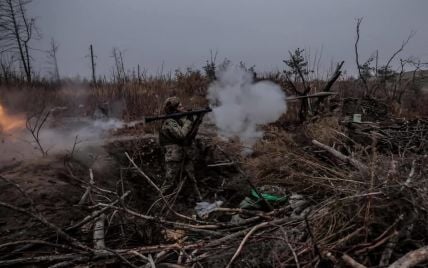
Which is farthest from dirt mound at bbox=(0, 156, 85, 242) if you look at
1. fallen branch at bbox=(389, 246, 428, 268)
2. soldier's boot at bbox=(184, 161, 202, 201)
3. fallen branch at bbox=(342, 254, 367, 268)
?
fallen branch at bbox=(389, 246, 428, 268)

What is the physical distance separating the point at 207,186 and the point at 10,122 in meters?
8.47

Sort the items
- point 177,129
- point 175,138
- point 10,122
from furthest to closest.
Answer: point 10,122
point 175,138
point 177,129

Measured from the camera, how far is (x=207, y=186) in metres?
7.51

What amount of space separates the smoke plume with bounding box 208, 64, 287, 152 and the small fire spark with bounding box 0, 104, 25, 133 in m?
6.83

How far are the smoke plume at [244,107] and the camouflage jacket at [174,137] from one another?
262 cm

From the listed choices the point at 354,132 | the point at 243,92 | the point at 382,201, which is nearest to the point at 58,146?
the point at 243,92

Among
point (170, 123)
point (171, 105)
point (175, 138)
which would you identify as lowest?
point (175, 138)

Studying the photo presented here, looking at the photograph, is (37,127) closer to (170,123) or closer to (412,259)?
(170,123)

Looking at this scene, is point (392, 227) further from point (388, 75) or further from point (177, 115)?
point (388, 75)

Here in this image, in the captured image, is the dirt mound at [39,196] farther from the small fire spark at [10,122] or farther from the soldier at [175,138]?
the small fire spark at [10,122]

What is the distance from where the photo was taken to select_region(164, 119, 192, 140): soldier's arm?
657cm

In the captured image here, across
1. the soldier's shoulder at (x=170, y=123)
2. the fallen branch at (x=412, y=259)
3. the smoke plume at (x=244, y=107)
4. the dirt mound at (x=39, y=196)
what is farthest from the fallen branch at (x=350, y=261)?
the smoke plume at (x=244, y=107)

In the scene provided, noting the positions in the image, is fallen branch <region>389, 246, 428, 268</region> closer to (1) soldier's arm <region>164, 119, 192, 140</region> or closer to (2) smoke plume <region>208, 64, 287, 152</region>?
(1) soldier's arm <region>164, 119, 192, 140</region>

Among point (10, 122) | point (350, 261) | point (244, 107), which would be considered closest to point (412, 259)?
point (350, 261)
